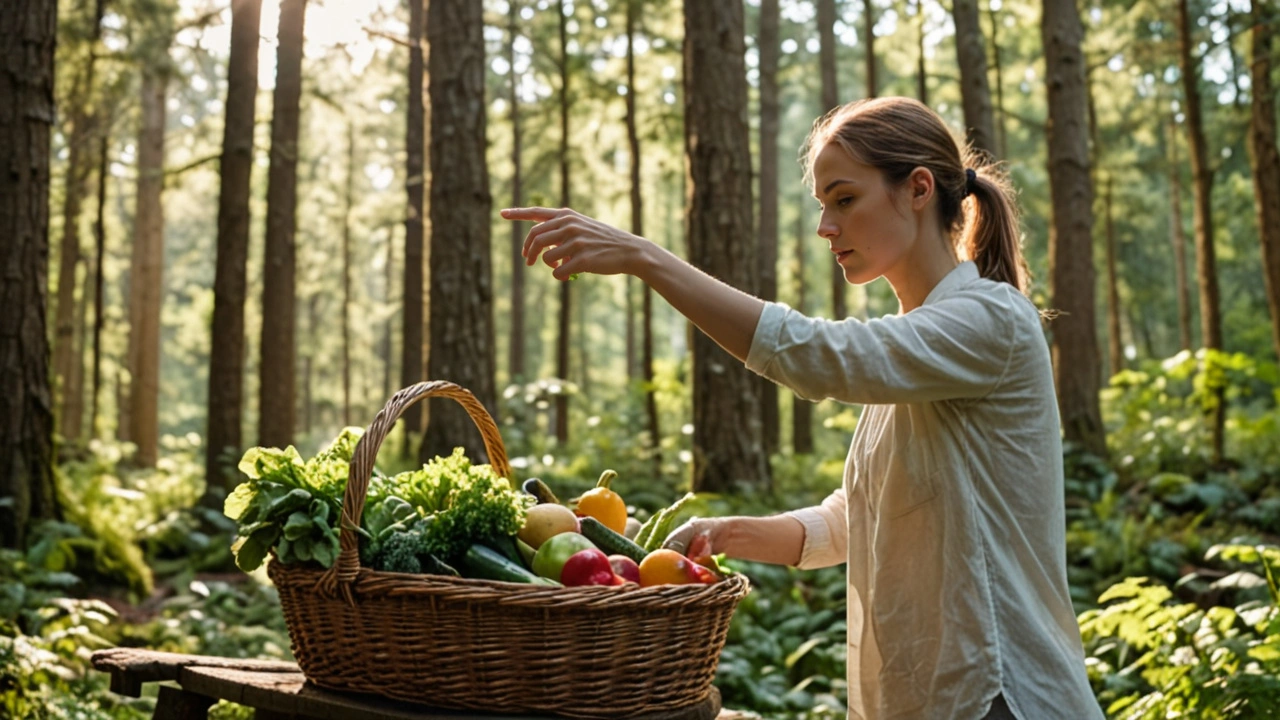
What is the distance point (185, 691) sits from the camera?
3.27 metres

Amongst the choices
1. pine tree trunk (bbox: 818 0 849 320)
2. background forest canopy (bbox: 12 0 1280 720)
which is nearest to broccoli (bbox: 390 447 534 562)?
background forest canopy (bbox: 12 0 1280 720)

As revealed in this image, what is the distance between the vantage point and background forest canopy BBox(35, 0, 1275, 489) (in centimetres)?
1712

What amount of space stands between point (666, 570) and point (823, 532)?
650 mm

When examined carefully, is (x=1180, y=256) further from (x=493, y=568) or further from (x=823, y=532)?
(x=493, y=568)

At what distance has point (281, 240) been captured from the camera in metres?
14.2

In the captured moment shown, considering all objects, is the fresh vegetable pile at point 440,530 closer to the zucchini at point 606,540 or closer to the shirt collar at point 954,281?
the zucchini at point 606,540

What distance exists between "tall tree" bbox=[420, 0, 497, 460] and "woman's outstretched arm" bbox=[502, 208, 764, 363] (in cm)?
783

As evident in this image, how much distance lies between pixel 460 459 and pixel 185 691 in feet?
3.38

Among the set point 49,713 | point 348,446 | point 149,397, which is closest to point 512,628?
point 348,446

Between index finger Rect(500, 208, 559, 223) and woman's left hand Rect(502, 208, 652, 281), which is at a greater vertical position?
index finger Rect(500, 208, 559, 223)

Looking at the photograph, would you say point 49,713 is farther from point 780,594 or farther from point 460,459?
point 780,594

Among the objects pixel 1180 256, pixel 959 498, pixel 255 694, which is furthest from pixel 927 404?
pixel 1180 256

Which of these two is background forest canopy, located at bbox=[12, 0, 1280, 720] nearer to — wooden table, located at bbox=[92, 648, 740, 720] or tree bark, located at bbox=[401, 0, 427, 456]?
tree bark, located at bbox=[401, 0, 427, 456]

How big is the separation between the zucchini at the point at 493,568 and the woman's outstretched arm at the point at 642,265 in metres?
0.71
